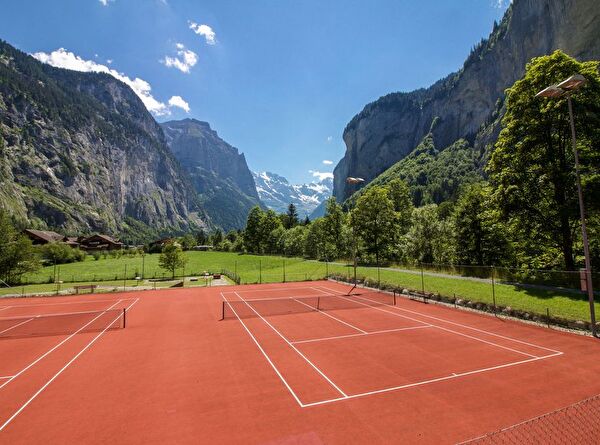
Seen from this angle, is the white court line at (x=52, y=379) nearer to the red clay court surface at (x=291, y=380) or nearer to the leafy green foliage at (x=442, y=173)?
the red clay court surface at (x=291, y=380)

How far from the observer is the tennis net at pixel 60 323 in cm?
1956

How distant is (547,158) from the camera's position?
25.4 m

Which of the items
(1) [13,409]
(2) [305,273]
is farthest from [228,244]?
(1) [13,409]

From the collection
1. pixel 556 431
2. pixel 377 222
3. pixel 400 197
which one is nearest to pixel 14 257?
pixel 377 222

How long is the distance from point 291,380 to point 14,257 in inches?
2196

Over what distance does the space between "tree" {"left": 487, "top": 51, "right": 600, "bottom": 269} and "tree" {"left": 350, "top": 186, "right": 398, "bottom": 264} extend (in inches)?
1089

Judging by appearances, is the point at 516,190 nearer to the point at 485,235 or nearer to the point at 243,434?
the point at 485,235

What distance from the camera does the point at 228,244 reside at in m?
118

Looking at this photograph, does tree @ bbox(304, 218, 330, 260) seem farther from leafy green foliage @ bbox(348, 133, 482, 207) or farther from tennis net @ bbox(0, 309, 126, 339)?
leafy green foliage @ bbox(348, 133, 482, 207)

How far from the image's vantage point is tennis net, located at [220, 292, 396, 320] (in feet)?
78.9

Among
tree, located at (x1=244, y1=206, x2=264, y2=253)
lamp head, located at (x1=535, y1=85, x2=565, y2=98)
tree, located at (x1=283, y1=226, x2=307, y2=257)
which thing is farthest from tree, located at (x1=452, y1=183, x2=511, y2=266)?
tree, located at (x1=244, y1=206, x2=264, y2=253)

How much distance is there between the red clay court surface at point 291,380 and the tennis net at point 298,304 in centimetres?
345

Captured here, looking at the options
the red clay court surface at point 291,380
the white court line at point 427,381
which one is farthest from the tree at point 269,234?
the white court line at point 427,381

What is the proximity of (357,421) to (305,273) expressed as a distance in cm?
4145
